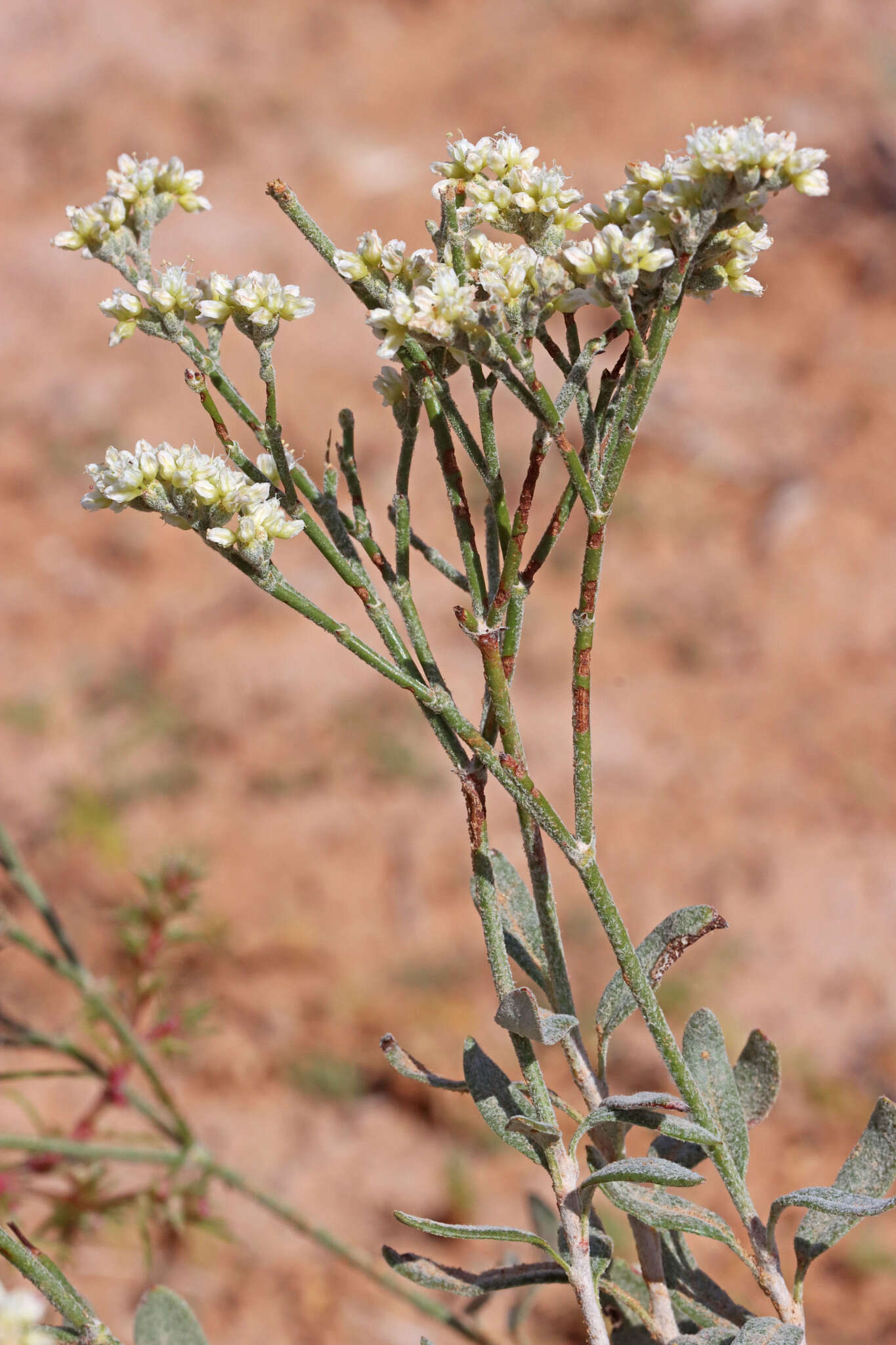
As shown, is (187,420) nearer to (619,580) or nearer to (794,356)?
(619,580)

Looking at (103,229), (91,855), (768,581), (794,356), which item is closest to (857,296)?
(794,356)

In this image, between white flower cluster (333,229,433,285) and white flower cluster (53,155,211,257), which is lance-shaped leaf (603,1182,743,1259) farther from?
white flower cluster (53,155,211,257)

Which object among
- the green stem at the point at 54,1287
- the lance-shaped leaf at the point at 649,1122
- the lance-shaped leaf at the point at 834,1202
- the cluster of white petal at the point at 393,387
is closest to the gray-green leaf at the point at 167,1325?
the green stem at the point at 54,1287

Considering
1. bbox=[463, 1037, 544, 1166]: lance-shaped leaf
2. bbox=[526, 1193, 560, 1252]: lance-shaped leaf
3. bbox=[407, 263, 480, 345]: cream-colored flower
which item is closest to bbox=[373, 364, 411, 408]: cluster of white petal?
bbox=[407, 263, 480, 345]: cream-colored flower

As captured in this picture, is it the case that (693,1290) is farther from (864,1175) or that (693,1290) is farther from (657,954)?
(657,954)

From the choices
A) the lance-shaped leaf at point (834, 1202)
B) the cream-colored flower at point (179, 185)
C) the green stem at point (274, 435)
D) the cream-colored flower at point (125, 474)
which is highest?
the cream-colored flower at point (179, 185)

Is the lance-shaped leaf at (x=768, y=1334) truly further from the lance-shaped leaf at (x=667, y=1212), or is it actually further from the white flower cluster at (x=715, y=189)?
the white flower cluster at (x=715, y=189)

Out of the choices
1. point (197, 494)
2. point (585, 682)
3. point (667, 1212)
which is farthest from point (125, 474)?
point (667, 1212)
